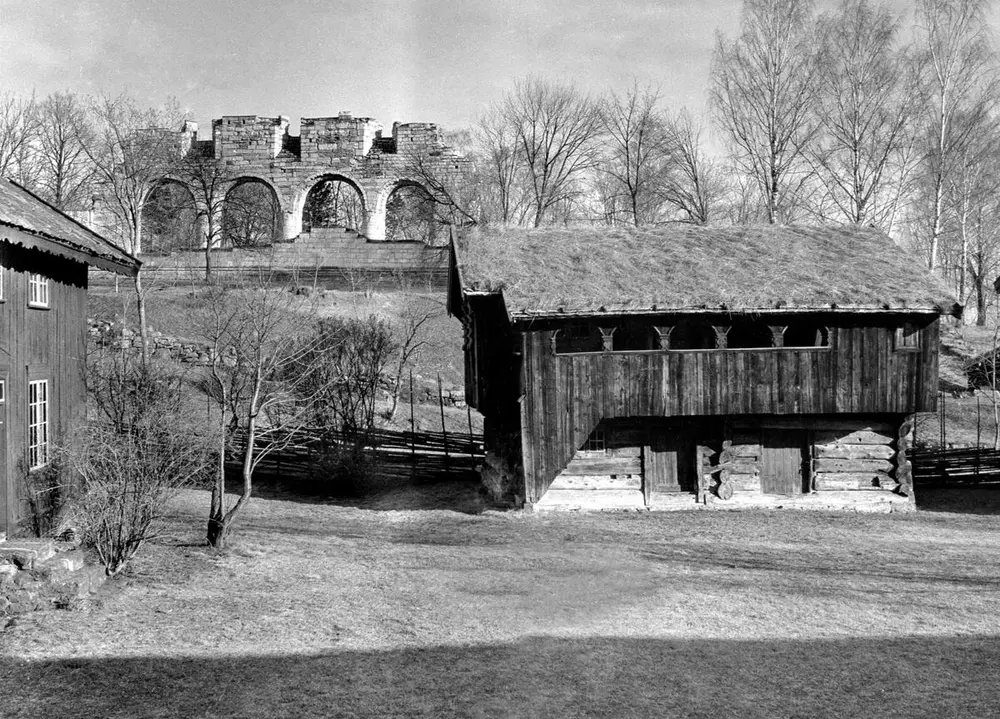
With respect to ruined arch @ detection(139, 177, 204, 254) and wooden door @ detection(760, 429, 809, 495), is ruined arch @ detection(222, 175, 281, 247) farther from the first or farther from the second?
wooden door @ detection(760, 429, 809, 495)

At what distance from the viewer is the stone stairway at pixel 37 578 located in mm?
11750

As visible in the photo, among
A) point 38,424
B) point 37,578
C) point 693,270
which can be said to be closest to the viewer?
point 37,578

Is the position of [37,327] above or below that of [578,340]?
above

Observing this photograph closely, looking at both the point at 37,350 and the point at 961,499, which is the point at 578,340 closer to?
the point at 961,499

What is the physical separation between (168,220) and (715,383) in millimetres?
39398

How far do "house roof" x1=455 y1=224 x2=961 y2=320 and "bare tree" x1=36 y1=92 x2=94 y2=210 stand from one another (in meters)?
25.8

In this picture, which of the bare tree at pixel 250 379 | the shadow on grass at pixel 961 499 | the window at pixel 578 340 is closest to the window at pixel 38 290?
the bare tree at pixel 250 379

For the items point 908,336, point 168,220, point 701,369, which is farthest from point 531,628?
point 168,220

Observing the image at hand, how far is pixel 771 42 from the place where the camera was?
32.8 m

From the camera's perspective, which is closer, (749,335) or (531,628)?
(531,628)

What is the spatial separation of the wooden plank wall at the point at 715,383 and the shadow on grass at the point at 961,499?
2990 millimetres

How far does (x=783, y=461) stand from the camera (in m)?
21.2

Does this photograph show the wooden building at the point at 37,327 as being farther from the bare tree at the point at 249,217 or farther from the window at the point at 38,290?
the bare tree at the point at 249,217

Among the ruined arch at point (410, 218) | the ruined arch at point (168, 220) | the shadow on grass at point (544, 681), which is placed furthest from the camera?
the ruined arch at point (410, 218)
